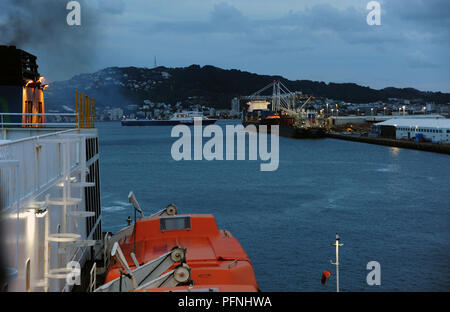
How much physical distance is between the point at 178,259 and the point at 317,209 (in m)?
26.5

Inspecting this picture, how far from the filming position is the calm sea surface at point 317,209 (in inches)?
789

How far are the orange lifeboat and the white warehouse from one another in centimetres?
7502

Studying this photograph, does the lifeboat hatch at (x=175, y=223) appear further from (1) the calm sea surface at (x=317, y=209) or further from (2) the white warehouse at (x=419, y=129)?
(2) the white warehouse at (x=419, y=129)

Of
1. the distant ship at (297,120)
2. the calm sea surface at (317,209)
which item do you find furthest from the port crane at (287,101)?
the calm sea surface at (317,209)

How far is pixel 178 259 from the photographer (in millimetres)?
7629

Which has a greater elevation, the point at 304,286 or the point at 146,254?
the point at 146,254

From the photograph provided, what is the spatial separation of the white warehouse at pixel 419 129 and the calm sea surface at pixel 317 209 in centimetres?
1275

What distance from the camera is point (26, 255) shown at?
6.73 m

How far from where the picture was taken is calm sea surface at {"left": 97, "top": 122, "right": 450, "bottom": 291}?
20031 millimetres

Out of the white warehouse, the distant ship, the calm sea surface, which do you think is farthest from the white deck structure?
the distant ship

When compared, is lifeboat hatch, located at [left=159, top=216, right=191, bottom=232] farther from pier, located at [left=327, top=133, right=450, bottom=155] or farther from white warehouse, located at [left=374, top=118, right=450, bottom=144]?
white warehouse, located at [left=374, top=118, right=450, bottom=144]

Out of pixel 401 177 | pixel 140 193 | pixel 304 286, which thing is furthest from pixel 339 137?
pixel 304 286
